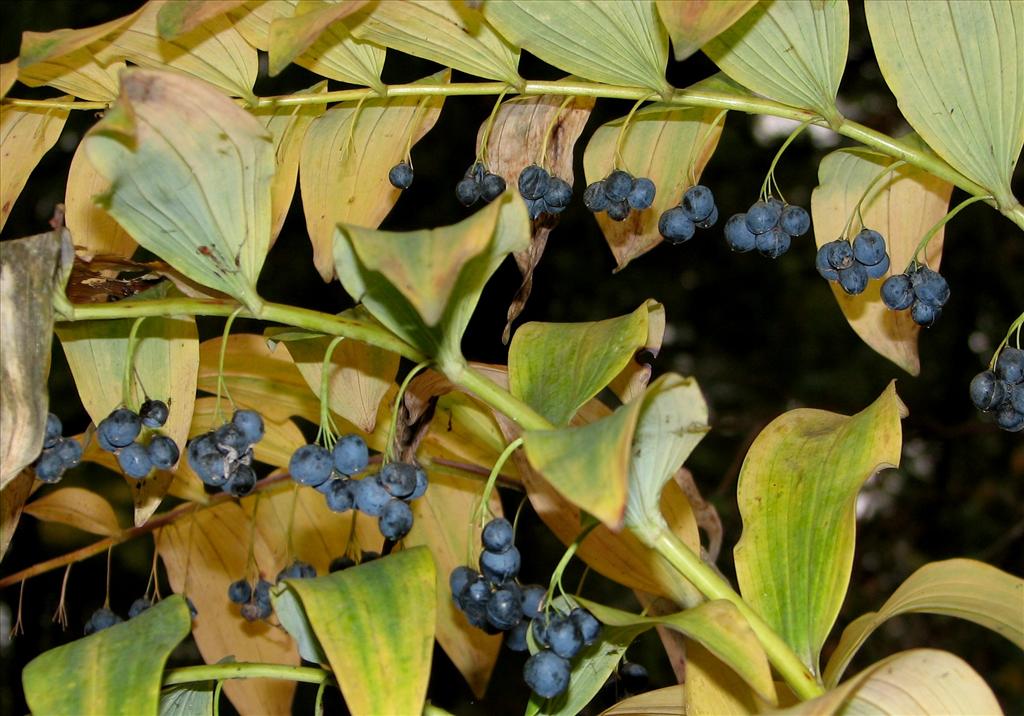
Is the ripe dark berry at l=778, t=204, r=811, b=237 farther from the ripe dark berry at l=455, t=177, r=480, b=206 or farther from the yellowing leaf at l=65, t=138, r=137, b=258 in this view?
the yellowing leaf at l=65, t=138, r=137, b=258

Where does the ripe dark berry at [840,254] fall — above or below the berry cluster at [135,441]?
above

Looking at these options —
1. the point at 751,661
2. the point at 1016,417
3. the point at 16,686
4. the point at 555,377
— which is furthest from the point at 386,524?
the point at 16,686

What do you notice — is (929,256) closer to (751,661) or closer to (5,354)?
(751,661)

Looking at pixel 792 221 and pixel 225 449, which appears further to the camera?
pixel 792 221

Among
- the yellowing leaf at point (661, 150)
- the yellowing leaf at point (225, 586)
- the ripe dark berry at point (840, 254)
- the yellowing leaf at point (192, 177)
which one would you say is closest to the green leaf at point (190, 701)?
the yellowing leaf at point (192, 177)

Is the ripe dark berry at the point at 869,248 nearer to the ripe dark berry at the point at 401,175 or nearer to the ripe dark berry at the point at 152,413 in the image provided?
the ripe dark berry at the point at 401,175

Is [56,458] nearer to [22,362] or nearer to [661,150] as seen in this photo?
[22,362]

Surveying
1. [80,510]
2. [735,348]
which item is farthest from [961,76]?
[735,348]
